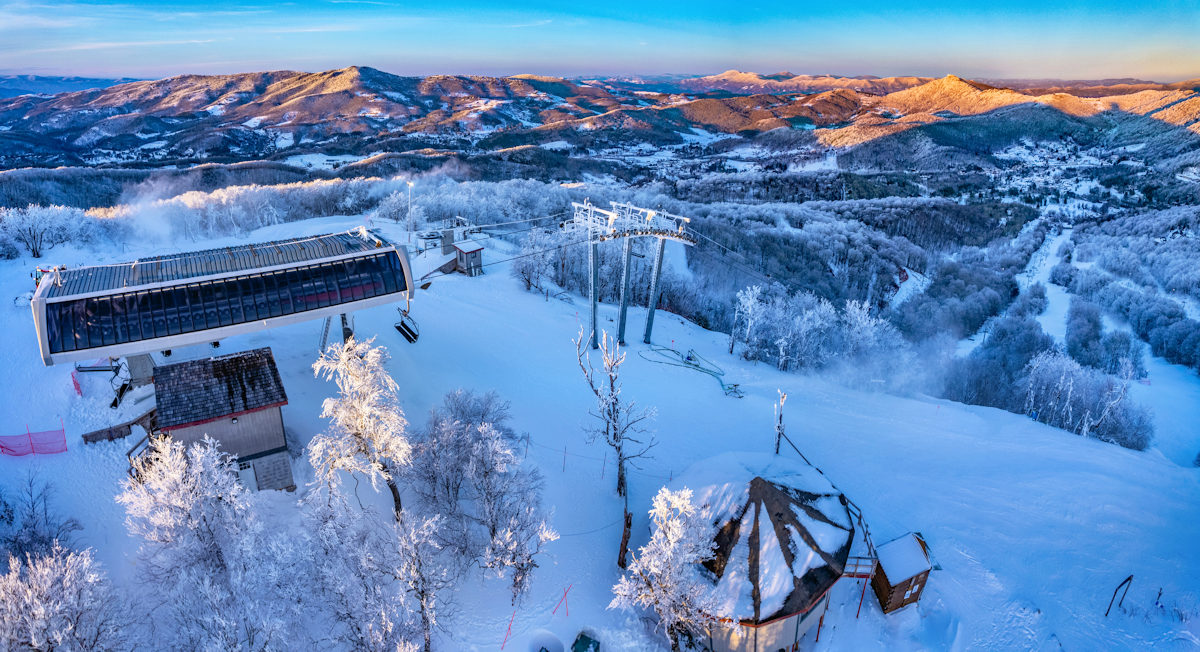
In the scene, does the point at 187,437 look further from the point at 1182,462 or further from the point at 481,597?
the point at 1182,462

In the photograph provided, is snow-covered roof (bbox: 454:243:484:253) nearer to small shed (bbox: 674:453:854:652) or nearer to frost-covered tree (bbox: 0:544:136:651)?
small shed (bbox: 674:453:854:652)

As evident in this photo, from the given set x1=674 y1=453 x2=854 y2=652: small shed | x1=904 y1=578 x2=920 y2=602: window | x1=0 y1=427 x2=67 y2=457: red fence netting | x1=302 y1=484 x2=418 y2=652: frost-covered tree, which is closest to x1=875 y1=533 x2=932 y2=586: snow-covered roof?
x1=904 y1=578 x2=920 y2=602: window

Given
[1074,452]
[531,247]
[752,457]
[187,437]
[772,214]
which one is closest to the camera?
[187,437]

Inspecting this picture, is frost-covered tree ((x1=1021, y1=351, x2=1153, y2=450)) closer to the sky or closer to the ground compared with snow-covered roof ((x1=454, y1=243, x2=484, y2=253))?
closer to the ground

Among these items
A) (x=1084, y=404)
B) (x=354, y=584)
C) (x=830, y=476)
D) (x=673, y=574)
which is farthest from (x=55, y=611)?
(x=1084, y=404)

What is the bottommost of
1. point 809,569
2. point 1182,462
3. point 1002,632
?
point 1182,462

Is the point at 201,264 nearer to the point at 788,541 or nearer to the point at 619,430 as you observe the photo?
the point at 619,430

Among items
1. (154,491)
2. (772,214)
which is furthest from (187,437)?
(772,214)

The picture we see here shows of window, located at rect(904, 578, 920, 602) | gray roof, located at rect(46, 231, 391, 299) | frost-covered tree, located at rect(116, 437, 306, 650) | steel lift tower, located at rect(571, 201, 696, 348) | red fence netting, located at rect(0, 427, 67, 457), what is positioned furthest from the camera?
steel lift tower, located at rect(571, 201, 696, 348)
